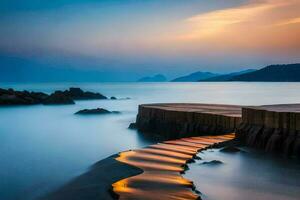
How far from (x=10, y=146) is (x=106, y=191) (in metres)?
Result: 10.3

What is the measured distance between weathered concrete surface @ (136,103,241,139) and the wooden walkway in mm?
1633

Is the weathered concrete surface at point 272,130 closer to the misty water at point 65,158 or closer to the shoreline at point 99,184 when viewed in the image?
the misty water at point 65,158

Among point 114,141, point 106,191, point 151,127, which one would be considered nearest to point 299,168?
point 106,191

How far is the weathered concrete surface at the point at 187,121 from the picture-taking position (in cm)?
1016

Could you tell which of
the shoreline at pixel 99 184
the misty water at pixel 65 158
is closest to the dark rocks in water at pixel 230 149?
the misty water at pixel 65 158

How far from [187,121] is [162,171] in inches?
236

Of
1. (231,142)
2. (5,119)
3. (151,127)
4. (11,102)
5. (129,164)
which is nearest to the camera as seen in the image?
(129,164)

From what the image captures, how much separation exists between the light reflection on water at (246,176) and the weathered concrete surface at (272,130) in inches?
11.0

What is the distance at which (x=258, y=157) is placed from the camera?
6.98 m

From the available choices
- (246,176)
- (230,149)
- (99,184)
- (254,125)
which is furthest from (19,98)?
(246,176)

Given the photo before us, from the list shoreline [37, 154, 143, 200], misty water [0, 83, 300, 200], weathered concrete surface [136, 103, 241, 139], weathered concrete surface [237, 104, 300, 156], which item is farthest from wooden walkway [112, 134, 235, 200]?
weathered concrete surface [136, 103, 241, 139]

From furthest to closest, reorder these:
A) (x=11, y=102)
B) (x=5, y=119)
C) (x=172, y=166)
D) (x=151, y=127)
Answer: (x=11, y=102) → (x=5, y=119) → (x=151, y=127) → (x=172, y=166)

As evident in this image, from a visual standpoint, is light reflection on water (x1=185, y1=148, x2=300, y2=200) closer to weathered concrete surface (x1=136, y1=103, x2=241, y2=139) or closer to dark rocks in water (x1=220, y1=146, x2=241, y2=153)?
dark rocks in water (x1=220, y1=146, x2=241, y2=153)

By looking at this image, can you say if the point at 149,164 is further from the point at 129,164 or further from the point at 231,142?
the point at 231,142
